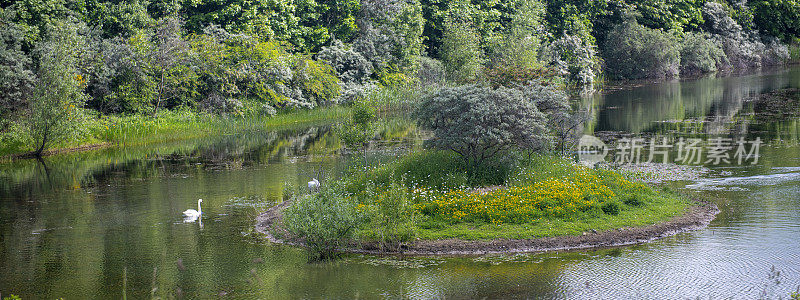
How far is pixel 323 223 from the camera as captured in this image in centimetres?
1561

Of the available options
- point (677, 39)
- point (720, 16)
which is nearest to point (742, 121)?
point (677, 39)

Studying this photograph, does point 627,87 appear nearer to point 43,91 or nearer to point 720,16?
point 720,16

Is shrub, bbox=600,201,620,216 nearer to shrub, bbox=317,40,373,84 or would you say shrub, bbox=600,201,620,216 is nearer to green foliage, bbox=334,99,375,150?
green foliage, bbox=334,99,375,150

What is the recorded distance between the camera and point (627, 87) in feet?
211

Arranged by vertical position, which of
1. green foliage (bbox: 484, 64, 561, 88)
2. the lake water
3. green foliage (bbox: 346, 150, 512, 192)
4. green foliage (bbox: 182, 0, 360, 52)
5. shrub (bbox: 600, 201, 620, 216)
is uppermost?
green foliage (bbox: 182, 0, 360, 52)

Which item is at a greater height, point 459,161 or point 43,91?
point 43,91

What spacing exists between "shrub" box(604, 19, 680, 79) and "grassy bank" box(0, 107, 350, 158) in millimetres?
39530

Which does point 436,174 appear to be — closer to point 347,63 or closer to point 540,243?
point 540,243

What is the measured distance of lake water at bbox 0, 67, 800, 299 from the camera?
1366 cm

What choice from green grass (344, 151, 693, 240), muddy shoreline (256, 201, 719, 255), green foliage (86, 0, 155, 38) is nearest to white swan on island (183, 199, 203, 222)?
muddy shoreline (256, 201, 719, 255)

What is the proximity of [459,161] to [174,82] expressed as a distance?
2681 cm

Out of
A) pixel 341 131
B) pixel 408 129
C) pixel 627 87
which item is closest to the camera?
pixel 341 131

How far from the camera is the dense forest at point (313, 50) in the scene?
3631 centimetres

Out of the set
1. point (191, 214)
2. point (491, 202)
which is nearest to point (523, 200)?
point (491, 202)
